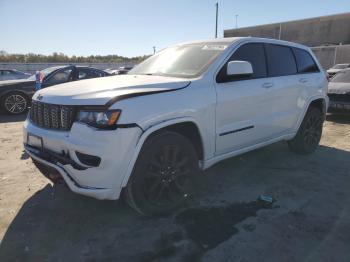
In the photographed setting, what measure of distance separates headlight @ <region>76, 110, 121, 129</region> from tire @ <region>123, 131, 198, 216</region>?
42 cm

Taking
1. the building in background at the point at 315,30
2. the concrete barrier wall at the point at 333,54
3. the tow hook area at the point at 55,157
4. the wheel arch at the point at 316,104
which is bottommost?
the tow hook area at the point at 55,157

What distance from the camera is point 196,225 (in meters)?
3.41

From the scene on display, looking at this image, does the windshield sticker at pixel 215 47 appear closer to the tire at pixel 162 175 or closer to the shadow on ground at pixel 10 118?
the tire at pixel 162 175

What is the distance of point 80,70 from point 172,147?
7485 millimetres

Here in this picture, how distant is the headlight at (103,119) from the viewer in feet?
9.83

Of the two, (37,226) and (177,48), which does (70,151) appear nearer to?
(37,226)

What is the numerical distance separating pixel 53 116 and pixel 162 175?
1.20m

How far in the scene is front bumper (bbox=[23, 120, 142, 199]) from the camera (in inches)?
117

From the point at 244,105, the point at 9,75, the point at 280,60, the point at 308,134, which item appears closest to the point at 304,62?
the point at 280,60

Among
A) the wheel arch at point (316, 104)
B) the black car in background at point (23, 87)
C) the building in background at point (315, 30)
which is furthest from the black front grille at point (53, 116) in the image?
the building in background at point (315, 30)

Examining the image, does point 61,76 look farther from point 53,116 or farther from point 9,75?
point 9,75

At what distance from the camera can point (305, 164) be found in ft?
17.6

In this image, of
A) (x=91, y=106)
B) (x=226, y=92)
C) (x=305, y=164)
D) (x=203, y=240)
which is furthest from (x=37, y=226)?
(x=305, y=164)

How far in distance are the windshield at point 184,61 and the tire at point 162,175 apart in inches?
34.6
